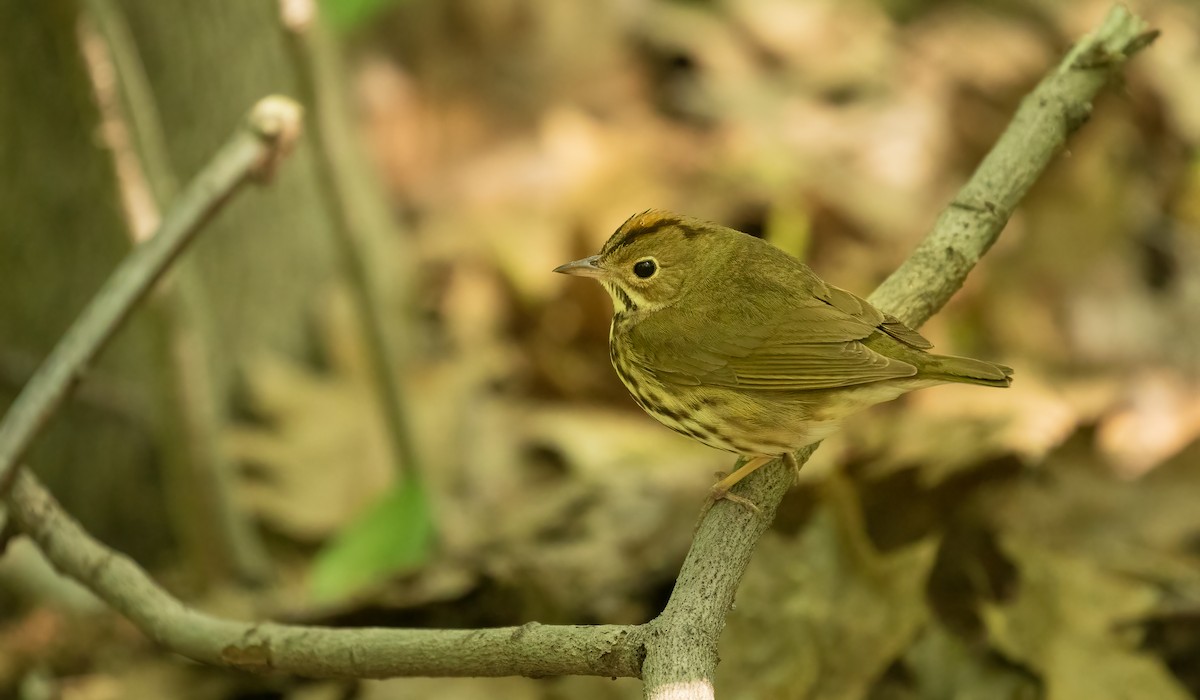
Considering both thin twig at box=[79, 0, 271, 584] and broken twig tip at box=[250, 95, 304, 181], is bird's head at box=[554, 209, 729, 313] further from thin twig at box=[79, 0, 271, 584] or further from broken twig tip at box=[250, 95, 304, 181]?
thin twig at box=[79, 0, 271, 584]

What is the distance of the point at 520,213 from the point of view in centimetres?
623

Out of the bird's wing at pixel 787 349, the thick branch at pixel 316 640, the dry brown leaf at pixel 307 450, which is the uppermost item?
the dry brown leaf at pixel 307 450

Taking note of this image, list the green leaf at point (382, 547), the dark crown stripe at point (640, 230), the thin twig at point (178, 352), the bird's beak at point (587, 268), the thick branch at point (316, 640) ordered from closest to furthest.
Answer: the thick branch at point (316, 640) → the dark crown stripe at point (640, 230) → the bird's beak at point (587, 268) → the thin twig at point (178, 352) → the green leaf at point (382, 547)

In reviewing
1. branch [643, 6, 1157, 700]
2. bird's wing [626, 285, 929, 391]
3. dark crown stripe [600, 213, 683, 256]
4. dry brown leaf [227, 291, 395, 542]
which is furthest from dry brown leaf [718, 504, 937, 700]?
dry brown leaf [227, 291, 395, 542]

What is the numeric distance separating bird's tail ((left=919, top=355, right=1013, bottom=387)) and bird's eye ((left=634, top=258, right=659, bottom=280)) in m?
0.58

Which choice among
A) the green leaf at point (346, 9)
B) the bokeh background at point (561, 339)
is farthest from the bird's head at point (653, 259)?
the green leaf at point (346, 9)

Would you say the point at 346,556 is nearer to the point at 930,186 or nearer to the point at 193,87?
the point at 193,87

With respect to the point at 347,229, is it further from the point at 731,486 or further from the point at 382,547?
the point at 731,486

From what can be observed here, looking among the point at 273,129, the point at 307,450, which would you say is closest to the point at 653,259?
the point at 273,129

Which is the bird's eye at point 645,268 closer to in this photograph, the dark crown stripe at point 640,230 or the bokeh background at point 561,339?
the dark crown stripe at point 640,230

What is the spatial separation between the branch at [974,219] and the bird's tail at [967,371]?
0.50 ft

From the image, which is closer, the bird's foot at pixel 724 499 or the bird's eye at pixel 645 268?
the bird's foot at pixel 724 499

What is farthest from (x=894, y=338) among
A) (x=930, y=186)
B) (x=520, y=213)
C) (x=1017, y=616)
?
(x=930, y=186)

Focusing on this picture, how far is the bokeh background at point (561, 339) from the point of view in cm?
322
